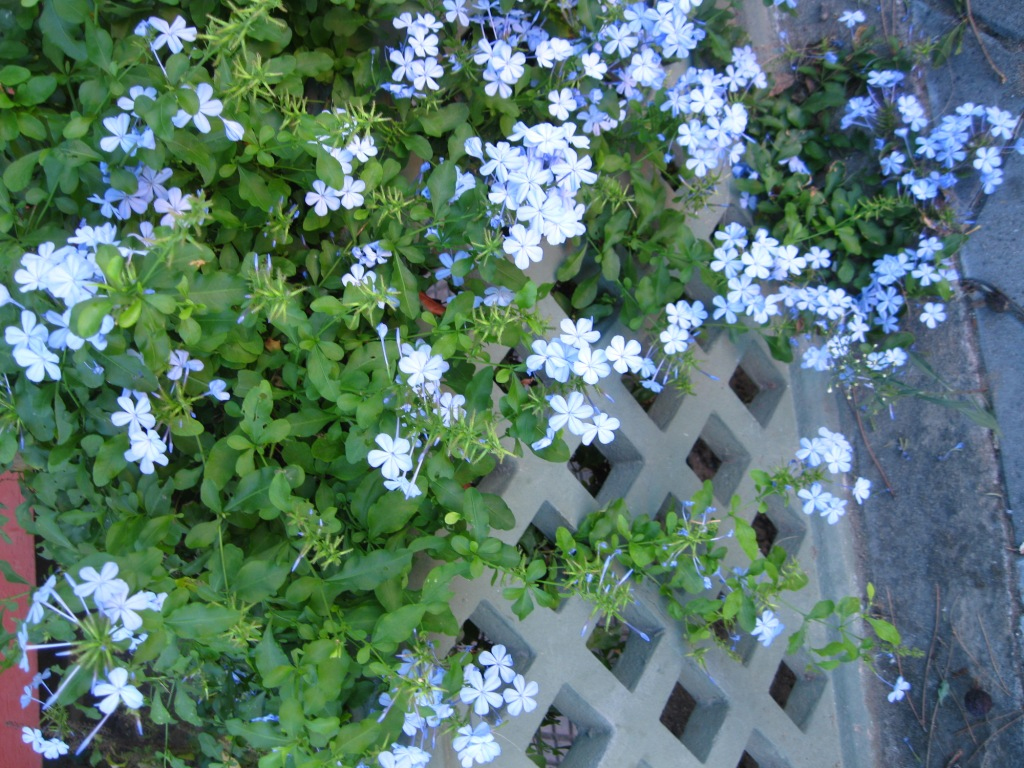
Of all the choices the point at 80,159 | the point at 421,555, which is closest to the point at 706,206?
the point at 421,555

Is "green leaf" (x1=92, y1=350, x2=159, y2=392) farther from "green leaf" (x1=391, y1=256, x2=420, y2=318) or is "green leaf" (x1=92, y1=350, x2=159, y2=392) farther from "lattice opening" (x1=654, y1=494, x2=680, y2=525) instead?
"lattice opening" (x1=654, y1=494, x2=680, y2=525)

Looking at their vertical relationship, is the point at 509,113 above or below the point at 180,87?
above

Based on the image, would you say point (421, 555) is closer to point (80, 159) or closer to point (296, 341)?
point (296, 341)

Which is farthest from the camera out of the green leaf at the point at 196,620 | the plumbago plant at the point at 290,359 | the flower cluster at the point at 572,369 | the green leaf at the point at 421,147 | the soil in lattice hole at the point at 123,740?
the soil in lattice hole at the point at 123,740

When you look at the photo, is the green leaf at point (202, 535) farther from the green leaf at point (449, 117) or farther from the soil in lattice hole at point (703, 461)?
the soil in lattice hole at point (703, 461)

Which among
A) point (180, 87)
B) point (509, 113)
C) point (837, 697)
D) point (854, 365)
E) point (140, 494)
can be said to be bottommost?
point (140, 494)

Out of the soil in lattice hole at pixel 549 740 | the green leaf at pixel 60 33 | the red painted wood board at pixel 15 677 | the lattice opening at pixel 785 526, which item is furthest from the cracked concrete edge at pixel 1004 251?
the red painted wood board at pixel 15 677
